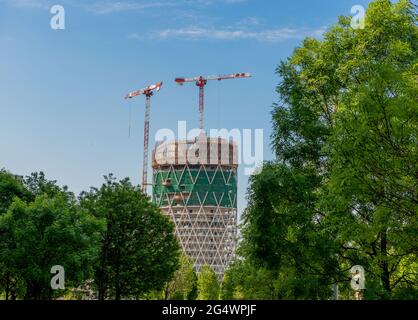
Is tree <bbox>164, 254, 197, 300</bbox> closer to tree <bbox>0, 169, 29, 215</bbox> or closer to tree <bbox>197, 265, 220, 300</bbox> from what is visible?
tree <bbox>197, 265, 220, 300</bbox>

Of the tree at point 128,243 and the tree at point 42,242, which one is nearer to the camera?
the tree at point 42,242

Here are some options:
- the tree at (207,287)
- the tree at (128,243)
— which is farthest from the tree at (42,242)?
the tree at (207,287)

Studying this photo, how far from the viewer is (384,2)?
2689 centimetres

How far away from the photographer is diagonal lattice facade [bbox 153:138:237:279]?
194125 millimetres

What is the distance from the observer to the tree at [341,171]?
774 inches

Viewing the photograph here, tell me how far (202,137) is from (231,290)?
113 m

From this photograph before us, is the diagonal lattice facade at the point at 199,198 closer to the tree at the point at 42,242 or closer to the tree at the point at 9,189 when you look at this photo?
the tree at the point at 9,189

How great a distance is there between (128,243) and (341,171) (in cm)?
3511

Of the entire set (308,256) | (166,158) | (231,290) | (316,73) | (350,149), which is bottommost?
(231,290)

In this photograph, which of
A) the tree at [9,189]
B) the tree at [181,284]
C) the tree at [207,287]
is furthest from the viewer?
the tree at [207,287]

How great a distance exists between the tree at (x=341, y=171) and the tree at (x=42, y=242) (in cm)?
1532

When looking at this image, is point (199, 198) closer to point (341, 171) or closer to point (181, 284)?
point (181, 284)
